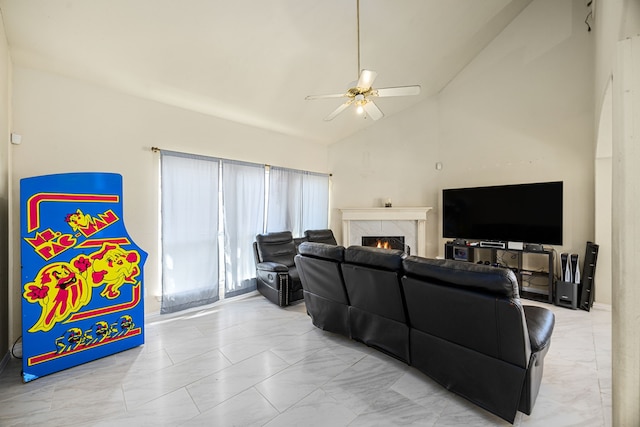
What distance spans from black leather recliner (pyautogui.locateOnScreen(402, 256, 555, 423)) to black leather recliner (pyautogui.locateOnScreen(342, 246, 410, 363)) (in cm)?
13

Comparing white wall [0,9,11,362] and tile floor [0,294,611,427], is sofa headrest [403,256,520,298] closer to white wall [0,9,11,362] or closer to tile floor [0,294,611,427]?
tile floor [0,294,611,427]

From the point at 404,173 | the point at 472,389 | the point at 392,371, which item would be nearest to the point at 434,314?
the point at 472,389

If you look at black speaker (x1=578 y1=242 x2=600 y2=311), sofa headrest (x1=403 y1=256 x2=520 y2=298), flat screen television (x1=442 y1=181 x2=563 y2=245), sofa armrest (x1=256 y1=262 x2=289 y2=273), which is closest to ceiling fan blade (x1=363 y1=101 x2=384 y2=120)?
sofa headrest (x1=403 y1=256 x2=520 y2=298)

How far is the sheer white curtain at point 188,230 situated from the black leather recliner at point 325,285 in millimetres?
1689

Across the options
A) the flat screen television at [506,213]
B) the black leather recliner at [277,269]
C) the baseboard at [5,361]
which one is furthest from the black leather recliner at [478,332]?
the baseboard at [5,361]

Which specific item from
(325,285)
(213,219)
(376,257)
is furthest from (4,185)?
(376,257)

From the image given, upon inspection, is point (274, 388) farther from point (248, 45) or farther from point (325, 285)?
point (248, 45)

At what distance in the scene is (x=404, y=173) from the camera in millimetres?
5684

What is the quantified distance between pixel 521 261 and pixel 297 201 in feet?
12.7

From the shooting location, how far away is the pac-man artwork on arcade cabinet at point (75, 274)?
227 cm

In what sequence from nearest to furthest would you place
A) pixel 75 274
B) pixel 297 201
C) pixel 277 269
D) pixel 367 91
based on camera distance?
pixel 75 274
pixel 367 91
pixel 277 269
pixel 297 201

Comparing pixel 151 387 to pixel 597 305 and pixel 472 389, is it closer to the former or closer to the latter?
pixel 472 389

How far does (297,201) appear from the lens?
5.45 metres

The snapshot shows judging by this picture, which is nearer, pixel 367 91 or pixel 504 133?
pixel 367 91
